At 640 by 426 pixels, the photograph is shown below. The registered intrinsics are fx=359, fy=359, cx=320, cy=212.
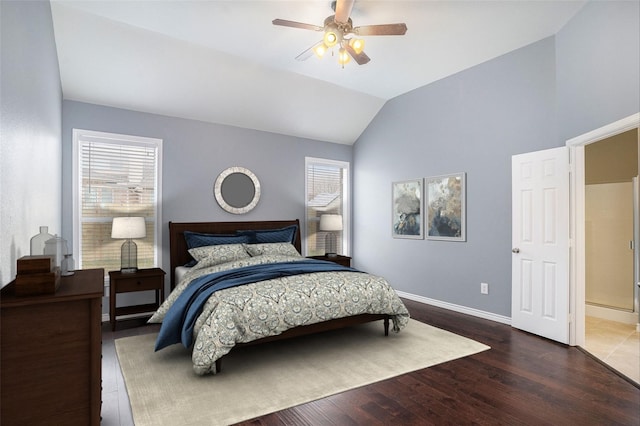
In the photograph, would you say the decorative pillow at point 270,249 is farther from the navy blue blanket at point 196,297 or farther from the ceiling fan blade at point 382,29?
the ceiling fan blade at point 382,29

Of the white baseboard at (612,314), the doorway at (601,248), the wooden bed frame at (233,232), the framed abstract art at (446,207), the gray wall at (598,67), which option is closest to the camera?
the gray wall at (598,67)

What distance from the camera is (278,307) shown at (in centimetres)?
304

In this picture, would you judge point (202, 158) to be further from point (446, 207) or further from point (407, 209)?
point (446, 207)

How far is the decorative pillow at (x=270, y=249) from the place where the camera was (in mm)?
4824

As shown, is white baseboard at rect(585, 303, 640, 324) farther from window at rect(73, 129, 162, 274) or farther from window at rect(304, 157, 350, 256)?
window at rect(73, 129, 162, 274)

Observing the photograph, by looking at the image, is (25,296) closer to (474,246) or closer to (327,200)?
(474,246)

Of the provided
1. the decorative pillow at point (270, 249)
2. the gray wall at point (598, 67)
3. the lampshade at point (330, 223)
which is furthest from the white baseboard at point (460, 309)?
the gray wall at point (598, 67)

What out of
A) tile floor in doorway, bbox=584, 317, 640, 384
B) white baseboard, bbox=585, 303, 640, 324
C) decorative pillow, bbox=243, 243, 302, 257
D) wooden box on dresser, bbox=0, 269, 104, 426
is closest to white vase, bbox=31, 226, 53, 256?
wooden box on dresser, bbox=0, 269, 104, 426

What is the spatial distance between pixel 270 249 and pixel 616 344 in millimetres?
3984

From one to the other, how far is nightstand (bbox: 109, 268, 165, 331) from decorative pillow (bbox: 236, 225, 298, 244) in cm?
130

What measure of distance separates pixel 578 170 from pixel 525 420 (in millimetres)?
2485

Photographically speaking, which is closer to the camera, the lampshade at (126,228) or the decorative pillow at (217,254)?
the lampshade at (126,228)

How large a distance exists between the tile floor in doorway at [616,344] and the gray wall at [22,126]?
4264mm

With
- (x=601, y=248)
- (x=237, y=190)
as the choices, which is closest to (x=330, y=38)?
(x=237, y=190)
